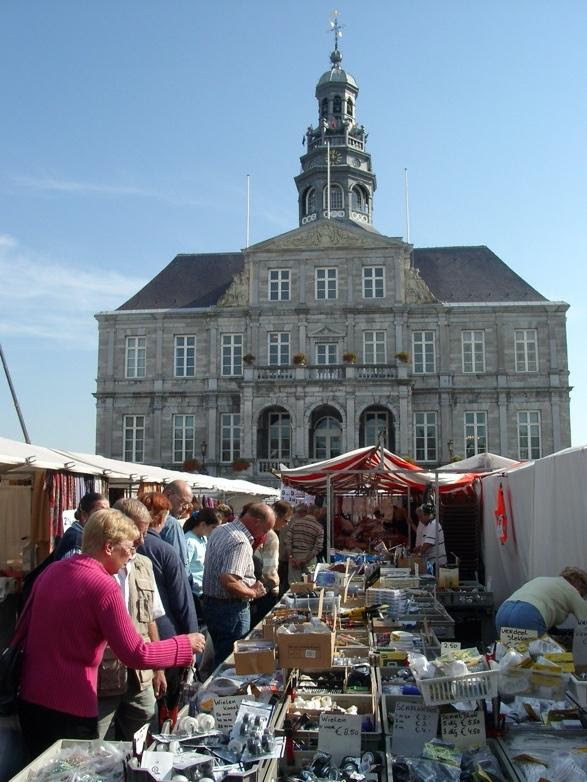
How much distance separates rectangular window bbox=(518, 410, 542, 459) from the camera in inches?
1395

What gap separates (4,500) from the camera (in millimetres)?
10047

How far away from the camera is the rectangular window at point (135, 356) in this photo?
37.8 m

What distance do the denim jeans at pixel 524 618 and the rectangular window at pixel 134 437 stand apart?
32499 mm

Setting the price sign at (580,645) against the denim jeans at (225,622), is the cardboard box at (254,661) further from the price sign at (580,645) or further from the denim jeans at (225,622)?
the price sign at (580,645)

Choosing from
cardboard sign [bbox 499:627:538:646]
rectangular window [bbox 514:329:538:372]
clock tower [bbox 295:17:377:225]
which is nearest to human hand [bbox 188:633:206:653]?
cardboard sign [bbox 499:627:538:646]

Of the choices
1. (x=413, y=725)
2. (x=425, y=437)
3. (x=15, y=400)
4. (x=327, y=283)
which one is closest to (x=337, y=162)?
(x=327, y=283)

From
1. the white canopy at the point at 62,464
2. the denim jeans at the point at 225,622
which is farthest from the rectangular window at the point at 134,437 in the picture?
the denim jeans at the point at 225,622

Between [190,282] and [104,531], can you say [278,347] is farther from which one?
[104,531]

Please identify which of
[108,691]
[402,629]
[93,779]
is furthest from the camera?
[402,629]

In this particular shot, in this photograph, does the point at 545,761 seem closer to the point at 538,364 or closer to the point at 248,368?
the point at 248,368

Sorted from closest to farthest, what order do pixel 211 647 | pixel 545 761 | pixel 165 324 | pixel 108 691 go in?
pixel 545 761, pixel 108 691, pixel 211 647, pixel 165 324

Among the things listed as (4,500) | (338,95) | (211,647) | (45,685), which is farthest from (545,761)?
(338,95)

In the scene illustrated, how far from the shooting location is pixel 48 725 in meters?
3.57

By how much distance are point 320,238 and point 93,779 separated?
35.1 m
